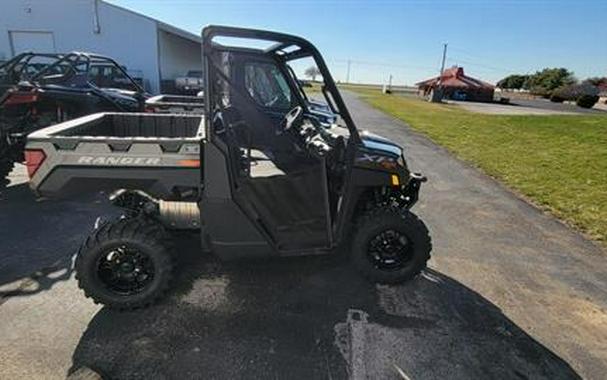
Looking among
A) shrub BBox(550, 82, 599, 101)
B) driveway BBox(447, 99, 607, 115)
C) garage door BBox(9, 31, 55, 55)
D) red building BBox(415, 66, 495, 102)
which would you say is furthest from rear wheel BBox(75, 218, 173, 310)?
shrub BBox(550, 82, 599, 101)

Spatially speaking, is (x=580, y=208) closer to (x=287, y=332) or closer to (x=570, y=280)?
(x=570, y=280)

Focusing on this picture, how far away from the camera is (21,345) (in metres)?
2.98

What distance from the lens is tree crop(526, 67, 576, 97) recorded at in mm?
71375

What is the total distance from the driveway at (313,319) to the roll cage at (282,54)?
1.47 meters

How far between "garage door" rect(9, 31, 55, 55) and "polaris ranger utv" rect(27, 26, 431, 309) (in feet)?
65.4

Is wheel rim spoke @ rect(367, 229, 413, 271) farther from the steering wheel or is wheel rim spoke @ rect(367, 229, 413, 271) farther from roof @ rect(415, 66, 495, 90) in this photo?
roof @ rect(415, 66, 495, 90)

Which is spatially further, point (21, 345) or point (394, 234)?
point (394, 234)

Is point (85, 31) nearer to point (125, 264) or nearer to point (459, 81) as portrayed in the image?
point (125, 264)

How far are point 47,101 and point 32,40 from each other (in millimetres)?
17143

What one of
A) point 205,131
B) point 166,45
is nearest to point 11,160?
point 205,131

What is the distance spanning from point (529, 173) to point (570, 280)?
564 centimetres

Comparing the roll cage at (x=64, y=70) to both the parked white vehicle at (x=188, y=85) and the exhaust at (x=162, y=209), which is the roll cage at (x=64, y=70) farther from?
the parked white vehicle at (x=188, y=85)

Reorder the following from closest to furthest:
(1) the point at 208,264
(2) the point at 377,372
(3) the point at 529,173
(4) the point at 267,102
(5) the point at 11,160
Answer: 1. (2) the point at 377,372
2. (1) the point at 208,264
3. (4) the point at 267,102
4. (5) the point at 11,160
5. (3) the point at 529,173

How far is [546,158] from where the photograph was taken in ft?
37.6
